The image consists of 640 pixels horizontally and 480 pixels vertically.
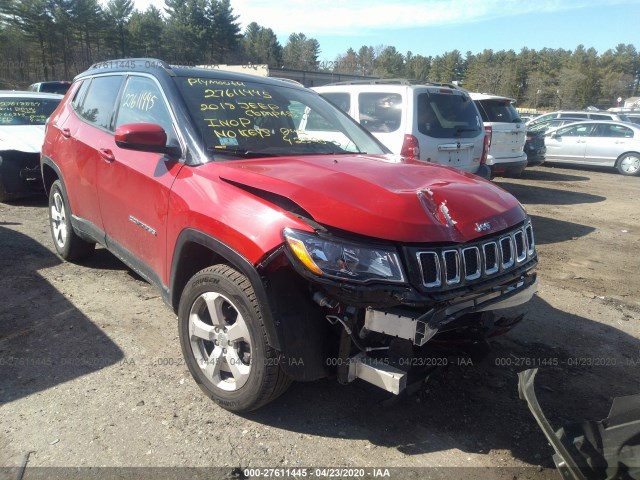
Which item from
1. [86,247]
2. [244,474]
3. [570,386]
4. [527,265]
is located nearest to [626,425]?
[527,265]

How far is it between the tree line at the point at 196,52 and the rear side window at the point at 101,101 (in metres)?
40.8

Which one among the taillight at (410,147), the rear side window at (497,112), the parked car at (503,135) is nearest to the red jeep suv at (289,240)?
the taillight at (410,147)

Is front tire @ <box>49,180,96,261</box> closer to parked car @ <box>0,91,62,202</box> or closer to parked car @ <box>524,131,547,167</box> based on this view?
parked car @ <box>0,91,62,202</box>

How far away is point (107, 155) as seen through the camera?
387 centimetres

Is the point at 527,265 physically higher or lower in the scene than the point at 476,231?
lower

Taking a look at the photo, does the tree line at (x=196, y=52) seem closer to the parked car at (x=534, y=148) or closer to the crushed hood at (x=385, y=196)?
the parked car at (x=534, y=148)

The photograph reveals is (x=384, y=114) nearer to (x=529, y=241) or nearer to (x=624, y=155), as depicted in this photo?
(x=529, y=241)

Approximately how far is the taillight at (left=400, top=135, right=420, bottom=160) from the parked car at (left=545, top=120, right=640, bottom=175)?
11.1 meters

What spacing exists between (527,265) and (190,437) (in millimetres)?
2101

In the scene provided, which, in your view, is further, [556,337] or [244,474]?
[556,337]

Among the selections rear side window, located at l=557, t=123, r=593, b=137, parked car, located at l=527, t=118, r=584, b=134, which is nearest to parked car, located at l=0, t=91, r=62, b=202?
rear side window, located at l=557, t=123, r=593, b=137

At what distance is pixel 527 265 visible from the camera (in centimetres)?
296

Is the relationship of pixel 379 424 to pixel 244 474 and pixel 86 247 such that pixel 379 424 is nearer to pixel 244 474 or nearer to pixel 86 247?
pixel 244 474

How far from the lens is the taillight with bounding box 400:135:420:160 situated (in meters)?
6.47
